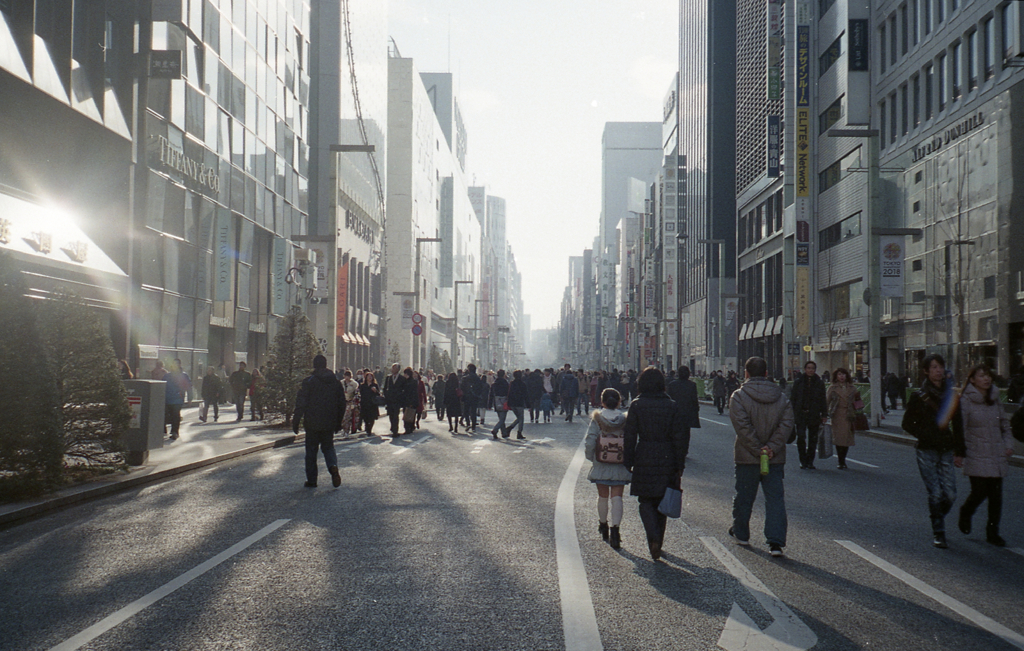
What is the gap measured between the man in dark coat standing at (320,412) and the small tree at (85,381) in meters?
2.57

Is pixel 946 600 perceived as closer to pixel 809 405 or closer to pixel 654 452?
pixel 654 452

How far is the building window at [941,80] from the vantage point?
3519 centimetres

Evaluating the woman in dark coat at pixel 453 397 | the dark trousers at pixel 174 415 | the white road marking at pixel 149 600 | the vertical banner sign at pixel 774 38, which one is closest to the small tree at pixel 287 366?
the woman in dark coat at pixel 453 397

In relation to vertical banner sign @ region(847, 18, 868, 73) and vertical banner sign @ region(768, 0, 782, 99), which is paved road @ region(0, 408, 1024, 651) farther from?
vertical banner sign @ region(768, 0, 782, 99)

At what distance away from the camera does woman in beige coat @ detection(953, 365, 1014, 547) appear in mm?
8438

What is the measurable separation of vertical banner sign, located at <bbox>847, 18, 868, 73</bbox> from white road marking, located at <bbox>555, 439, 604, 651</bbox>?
38.0m

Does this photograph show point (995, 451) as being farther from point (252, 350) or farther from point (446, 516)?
point (252, 350)

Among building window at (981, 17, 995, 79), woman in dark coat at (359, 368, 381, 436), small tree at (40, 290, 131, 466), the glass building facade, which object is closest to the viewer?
small tree at (40, 290, 131, 466)

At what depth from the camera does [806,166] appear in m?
47.9

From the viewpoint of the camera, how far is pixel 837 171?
166ft

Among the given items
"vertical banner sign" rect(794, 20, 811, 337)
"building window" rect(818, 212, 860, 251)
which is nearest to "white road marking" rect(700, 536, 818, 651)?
"building window" rect(818, 212, 860, 251)

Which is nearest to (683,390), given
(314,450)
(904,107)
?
(314,450)

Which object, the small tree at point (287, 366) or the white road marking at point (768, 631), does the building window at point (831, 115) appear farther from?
the white road marking at point (768, 631)

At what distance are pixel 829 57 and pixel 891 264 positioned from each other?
27.8 meters
